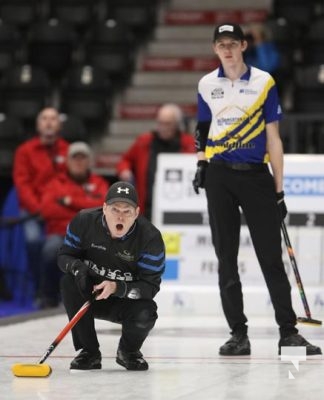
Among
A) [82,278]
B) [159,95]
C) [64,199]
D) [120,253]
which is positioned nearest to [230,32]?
[120,253]

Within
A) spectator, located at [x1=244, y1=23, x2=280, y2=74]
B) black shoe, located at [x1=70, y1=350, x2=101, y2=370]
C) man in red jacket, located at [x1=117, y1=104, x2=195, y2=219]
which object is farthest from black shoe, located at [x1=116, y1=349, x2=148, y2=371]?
spectator, located at [x1=244, y1=23, x2=280, y2=74]

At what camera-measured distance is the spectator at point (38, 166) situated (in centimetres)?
1087

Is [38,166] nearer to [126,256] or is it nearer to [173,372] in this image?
[126,256]

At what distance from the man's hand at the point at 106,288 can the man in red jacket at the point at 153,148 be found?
4213 millimetres

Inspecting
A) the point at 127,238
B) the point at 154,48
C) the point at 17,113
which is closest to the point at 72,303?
the point at 127,238

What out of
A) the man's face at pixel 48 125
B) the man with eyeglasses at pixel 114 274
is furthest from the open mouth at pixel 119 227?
the man's face at pixel 48 125

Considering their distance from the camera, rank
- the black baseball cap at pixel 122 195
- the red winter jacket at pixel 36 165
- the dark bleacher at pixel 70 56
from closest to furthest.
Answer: the black baseball cap at pixel 122 195
the red winter jacket at pixel 36 165
the dark bleacher at pixel 70 56

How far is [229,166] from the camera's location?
7.00 meters

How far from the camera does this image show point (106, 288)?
20.4ft

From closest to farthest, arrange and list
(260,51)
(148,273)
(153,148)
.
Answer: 1. (148,273)
2. (153,148)
3. (260,51)

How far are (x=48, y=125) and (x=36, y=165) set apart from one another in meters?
0.37

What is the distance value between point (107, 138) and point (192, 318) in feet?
13.9

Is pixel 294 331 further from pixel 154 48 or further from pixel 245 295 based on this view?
pixel 154 48

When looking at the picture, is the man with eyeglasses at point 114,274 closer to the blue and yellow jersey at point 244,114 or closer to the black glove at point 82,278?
the black glove at point 82,278
